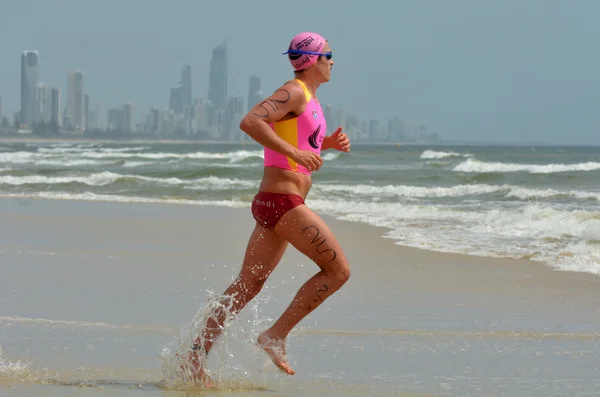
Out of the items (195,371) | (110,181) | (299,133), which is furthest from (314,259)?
(110,181)

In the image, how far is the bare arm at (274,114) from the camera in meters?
4.02

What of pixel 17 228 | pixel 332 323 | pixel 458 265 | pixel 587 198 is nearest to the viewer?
pixel 332 323

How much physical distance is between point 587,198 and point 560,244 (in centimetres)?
1219

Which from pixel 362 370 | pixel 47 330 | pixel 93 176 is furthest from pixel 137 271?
pixel 93 176

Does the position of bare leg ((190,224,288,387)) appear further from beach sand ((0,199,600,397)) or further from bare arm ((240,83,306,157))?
bare arm ((240,83,306,157))

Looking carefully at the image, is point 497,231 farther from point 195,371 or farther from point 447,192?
point 447,192

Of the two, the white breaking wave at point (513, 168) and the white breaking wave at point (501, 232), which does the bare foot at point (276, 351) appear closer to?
the white breaking wave at point (501, 232)

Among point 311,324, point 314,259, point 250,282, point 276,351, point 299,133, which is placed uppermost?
point 299,133

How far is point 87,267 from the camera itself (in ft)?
27.7

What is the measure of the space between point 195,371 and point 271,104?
1.39 m

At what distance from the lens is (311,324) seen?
6000 millimetres

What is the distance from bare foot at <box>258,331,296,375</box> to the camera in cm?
440

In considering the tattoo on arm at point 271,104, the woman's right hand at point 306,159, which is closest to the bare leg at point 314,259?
the woman's right hand at point 306,159

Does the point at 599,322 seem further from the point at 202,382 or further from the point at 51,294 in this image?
the point at 51,294
